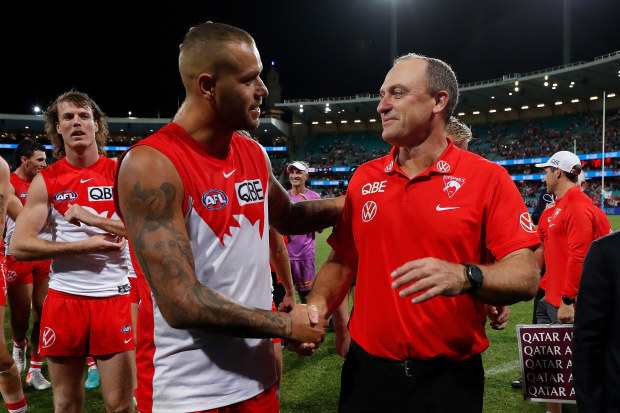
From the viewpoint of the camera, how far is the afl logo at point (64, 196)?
3500mm

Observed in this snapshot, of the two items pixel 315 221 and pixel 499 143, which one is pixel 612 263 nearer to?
pixel 315 221

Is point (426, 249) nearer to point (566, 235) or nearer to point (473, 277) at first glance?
point (473, 277)

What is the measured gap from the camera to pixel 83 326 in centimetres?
338

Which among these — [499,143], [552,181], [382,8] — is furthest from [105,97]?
[552,181]

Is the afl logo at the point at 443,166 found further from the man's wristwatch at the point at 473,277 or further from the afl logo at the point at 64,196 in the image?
the afl logo at the point at 64,196

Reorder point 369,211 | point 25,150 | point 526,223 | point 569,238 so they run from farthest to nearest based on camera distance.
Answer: point 25,150, point 569,238, point 369,211, point 526,223

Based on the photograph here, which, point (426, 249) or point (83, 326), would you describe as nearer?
point (426, 249)

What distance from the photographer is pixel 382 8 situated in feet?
175

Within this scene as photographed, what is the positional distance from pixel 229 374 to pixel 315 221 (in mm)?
1037

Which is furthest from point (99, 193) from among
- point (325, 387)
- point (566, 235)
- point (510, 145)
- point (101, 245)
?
point (510, 145)

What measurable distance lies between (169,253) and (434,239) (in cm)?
121

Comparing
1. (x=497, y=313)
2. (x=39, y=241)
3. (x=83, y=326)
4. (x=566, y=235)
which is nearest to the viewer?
(x=497, y=313)

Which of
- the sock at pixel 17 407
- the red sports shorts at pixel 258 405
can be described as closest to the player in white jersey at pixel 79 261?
the sock at pixel 17 407

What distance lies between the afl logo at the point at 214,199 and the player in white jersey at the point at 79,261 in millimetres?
1495
